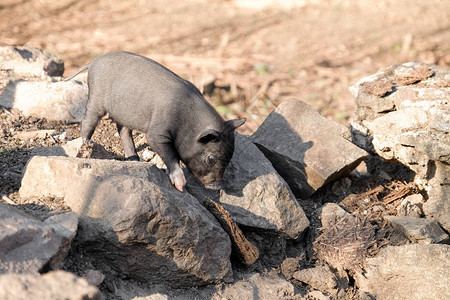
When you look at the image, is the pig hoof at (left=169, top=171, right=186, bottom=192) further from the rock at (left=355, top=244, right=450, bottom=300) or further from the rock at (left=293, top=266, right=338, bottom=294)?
the rock at (left=355, top=244, right=450, bottom=300)

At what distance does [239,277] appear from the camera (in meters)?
4.59

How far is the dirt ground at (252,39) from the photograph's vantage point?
489 inches

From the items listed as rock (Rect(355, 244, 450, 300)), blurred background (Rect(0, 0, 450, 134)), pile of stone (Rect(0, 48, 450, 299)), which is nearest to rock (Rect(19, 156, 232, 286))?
pile of stone (Rect(0, 48, 450, 299))

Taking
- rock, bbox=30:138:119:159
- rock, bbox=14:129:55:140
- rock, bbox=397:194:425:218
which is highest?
rock, bbox=30:138:119:159

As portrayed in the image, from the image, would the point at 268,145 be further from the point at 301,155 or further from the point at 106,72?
the point at 106,72

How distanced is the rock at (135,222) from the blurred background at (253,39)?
589 centimetres

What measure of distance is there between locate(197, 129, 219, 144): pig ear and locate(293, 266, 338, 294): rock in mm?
1629

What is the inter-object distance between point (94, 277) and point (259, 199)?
2048 millimetres

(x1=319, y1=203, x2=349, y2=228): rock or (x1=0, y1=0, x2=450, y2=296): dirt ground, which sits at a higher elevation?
(x1=319, y1=203, x2=349, y2=228): rock

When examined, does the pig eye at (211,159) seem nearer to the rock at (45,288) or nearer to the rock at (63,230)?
the rock at (63,230)


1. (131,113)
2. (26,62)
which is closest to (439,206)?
(131,113)

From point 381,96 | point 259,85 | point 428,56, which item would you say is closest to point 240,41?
point 259,85

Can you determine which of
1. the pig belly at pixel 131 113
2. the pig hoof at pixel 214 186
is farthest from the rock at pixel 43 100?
the pig hoof at pixel 214 186

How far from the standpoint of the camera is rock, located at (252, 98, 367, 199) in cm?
579
